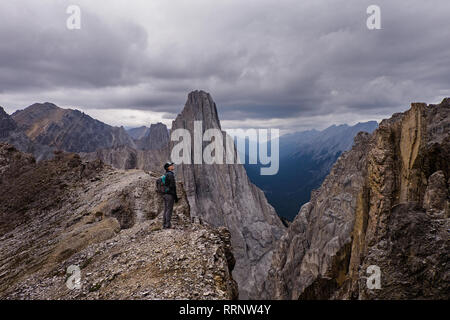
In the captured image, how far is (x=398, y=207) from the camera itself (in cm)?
1686

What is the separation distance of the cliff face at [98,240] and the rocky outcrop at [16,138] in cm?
13361

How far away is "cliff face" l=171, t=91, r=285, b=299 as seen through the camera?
343ft

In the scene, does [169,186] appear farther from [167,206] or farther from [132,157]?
[132,157]

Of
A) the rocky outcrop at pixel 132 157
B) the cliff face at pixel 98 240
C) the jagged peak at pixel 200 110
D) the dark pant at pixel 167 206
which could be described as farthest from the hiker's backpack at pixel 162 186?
the rocky outcrop at pixel 132 157

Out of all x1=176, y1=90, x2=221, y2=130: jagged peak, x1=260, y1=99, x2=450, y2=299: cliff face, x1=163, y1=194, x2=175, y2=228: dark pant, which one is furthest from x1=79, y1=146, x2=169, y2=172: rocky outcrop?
x1=163, y1=194, x2=175, y2=228: dark pant

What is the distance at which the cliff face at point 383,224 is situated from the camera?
13.0 m

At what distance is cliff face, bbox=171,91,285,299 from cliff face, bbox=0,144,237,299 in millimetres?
74430

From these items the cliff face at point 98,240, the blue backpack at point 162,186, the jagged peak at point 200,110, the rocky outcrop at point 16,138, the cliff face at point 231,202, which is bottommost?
the cliff face at point 231,202

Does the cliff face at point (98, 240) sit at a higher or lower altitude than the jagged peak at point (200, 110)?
lower

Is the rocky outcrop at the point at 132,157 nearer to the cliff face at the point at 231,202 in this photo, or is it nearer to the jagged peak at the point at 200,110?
the cliff face at the point at 231,202

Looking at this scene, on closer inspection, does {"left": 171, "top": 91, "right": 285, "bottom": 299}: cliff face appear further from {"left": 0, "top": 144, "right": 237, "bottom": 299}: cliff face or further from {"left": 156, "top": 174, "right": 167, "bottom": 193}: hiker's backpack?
{"left": 156, "top": 174, "right": 167, "bottom": 193}: hiker's backpack

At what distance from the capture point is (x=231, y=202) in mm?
118188
